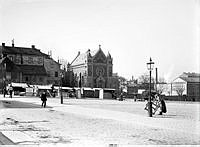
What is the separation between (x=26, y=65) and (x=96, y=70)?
22392 millimetres

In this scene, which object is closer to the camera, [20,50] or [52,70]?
[20,50]

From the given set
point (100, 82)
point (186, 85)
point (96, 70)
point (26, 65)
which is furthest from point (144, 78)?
point (26, 65)

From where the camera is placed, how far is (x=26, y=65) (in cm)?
8806

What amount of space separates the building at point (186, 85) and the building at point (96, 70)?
20.8 m

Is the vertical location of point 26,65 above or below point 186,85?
above

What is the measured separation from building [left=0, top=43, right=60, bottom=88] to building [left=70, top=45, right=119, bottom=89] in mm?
9388

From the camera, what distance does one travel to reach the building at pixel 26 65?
80.1 meters

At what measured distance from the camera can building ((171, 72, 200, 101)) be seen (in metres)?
92.4

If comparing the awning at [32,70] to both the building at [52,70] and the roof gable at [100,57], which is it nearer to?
the building at [52,70]

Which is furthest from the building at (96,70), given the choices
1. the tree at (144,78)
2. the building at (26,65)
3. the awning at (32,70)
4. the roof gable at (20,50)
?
the tree at (144,78)

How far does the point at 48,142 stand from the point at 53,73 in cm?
8465

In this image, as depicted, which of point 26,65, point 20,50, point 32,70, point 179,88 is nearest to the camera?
point 32,70

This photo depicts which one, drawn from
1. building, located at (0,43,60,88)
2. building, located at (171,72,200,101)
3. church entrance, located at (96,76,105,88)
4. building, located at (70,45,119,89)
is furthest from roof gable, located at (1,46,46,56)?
building, located at (171,72,200,101)

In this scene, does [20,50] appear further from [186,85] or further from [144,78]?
[186,85]
